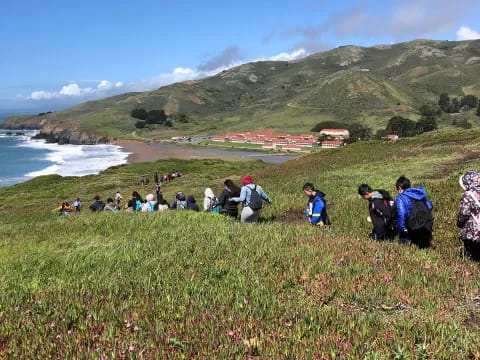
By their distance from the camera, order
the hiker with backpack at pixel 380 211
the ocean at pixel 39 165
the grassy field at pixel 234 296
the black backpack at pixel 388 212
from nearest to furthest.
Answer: the grassy field at pixel 234 296, the black backpack at pixel 388 212, the hiker with backpack at pixel 380 211, the ocean at pixel 39 165

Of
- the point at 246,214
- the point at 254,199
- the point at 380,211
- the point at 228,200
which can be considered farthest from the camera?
the point at 228,200

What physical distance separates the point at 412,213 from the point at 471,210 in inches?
59.8

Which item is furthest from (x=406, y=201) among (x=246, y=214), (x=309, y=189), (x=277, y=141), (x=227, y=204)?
(x=277, y=141)

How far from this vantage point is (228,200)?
589 inches

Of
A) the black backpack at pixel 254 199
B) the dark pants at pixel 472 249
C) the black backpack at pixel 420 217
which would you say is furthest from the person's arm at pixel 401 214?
the black backpack at pixel 254 199

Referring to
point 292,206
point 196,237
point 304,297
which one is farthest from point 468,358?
point 292,206

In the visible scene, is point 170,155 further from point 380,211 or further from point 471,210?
point 471,210

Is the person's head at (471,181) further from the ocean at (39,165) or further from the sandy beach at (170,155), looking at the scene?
the sandy beach at (170,155)

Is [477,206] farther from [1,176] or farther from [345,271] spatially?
[1,176]

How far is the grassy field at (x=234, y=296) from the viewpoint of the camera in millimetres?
4238

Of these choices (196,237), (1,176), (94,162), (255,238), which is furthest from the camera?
(94,162)

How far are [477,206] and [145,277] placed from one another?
6109 mm

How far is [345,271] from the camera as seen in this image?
22.5 ft

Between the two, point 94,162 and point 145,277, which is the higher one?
point 145,277
